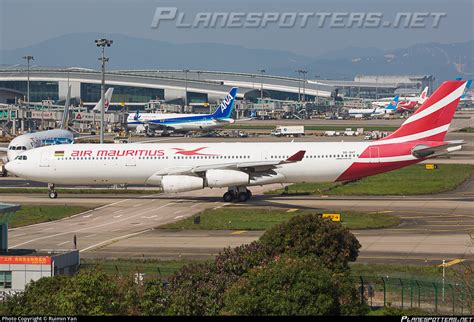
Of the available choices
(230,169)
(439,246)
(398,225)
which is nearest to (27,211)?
(230,169)

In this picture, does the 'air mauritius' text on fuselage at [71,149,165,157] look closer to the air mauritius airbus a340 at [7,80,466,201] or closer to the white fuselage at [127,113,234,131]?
the air mauritius airbus a340 at [7,80,466,201]

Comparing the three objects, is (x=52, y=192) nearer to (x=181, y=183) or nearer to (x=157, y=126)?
(x=181, y=183)

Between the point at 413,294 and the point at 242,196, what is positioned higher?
the point at 242,196

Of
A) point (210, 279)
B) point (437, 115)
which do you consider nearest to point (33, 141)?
point (437, 115)

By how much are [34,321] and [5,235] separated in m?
19.2

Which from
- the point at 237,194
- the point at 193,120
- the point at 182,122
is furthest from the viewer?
the point at 182,122

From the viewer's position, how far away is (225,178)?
6769cm

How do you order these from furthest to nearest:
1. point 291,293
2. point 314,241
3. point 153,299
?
point 314,241 → point 153,299 → point 291,293

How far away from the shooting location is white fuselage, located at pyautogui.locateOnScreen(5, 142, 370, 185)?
68.6 m

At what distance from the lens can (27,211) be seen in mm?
65812

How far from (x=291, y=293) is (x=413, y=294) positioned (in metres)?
9.14

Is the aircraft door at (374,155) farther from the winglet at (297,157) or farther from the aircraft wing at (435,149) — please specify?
the winglet at (297,157)

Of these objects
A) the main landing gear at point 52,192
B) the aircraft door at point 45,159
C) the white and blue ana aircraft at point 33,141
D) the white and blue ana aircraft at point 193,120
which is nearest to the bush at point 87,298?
the aircraft door at point 45,159

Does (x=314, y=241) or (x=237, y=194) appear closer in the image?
(x=314, y=241)
